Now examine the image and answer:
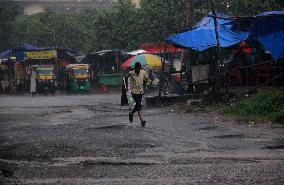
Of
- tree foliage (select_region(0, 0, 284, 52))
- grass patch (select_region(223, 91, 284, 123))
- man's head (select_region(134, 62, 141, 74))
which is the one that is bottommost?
grass patch (select_region(223, 91, 284, 123))

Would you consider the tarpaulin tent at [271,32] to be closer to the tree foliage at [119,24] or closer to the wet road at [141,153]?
the wet road at [141,153]

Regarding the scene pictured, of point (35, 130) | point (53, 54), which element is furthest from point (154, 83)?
point (35, 130)

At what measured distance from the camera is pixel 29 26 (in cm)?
5022

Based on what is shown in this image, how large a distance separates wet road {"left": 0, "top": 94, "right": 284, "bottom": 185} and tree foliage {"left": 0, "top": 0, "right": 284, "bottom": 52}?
14.0m

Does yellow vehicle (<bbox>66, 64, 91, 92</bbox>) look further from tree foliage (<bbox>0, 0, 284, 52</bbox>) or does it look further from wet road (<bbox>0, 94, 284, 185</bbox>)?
wet road (<bbox>0, 94, 284, 185</bbox>)

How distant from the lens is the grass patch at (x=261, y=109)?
13.2 meters

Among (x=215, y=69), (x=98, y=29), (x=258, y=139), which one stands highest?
(x=98, y=29)

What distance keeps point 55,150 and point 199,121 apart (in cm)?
609

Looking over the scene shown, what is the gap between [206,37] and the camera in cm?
1939

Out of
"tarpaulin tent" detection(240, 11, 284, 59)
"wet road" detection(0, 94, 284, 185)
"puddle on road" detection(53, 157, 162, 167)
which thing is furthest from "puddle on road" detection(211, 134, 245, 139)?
"tarpaulin tent" detection(240, 11, 284, 59)

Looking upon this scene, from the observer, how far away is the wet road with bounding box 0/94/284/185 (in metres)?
6.61

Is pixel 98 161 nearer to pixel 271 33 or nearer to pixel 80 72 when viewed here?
pixel 271 33

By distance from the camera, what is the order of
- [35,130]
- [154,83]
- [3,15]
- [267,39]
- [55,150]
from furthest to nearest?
[3,15] < [154,83] < [267,39] < [35,130] < [55,150]

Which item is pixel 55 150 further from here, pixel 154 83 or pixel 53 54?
pixel 53 54
